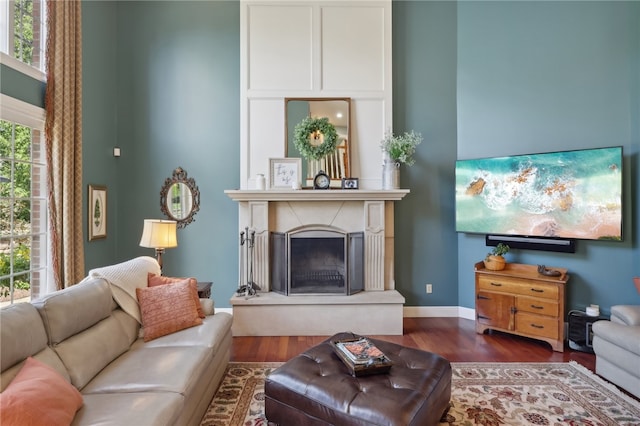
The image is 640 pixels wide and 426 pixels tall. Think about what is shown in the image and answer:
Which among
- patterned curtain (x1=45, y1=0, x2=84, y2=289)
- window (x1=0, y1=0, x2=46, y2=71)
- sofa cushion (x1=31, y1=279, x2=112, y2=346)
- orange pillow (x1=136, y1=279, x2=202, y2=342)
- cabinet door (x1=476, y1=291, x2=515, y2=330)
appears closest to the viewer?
sofa cushion (x1=31, y1=279, x2=112, y2=346)

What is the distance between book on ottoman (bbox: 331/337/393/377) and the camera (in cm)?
189

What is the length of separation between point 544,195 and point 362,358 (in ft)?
9.03

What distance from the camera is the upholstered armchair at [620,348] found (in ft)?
7.71

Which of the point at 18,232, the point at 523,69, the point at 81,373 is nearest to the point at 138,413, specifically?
the point at 81,373

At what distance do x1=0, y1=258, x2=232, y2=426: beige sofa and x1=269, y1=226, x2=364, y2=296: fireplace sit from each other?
4.95 ft

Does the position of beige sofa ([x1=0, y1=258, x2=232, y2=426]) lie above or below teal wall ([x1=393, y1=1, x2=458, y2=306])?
below

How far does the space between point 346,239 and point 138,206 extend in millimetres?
2681

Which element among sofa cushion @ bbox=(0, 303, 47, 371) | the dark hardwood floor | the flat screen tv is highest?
the flat screen tv

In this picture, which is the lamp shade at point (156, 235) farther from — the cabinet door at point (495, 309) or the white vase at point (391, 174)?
the cabinet door at point (495, 309)

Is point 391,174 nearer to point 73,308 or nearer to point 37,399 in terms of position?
point 73,308

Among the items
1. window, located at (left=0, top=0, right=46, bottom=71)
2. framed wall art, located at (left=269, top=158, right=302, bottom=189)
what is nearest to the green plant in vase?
framed wall art, located at (left=269, top=158, right=302, bottom=189)

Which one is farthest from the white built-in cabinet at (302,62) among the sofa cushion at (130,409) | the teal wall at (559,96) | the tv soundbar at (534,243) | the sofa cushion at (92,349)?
the sofa cushion at (130,409)

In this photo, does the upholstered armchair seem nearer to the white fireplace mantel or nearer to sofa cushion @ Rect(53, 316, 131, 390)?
the white fireplace mantel

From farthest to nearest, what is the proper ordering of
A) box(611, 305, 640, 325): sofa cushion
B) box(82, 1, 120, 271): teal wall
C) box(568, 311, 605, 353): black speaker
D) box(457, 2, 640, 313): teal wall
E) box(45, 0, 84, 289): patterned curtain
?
1. box(82, 1, 120, 271): teal wall
2. box(457, 2, 640, 313): teal wall
3. box(568, 311, 605, 353): black speaker
4. box(45, 0, 84, 289): patterned curtain
5. box(611, 305, 640, 325): sofa cushion
